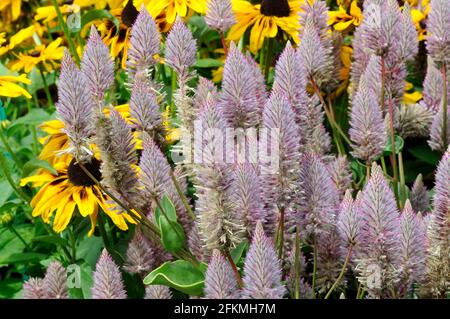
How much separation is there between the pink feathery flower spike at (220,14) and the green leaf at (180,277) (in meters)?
0.52

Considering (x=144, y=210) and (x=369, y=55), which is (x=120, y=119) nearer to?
(x=144, y=210)

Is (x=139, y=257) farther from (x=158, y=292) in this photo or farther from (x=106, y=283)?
(x=106, y=283)

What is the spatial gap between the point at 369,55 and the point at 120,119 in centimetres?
72

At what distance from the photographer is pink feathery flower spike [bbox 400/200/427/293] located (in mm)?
1476

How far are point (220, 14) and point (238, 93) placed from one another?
0.32 meters

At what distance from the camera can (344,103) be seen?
2666mm

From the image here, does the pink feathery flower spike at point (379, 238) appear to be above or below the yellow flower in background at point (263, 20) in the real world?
below

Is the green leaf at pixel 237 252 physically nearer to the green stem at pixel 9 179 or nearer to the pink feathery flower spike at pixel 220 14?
the pink feathery flower spike at pixel 220 14

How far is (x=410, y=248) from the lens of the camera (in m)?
1.48

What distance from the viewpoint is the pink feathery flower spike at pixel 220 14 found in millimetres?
1804

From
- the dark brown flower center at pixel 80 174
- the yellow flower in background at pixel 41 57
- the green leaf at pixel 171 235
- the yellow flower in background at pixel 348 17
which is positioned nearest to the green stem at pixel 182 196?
the green leaf at pixel 171 235

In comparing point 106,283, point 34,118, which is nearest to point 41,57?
point 34,118

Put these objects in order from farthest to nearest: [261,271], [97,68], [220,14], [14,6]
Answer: [14,6]
[220,14]
[97,68]
[261,271]
